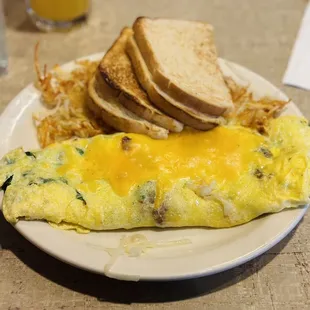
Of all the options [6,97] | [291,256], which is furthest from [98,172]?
[6,97]

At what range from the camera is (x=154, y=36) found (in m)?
2.00

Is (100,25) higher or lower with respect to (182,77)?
lower

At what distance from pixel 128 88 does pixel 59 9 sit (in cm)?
108

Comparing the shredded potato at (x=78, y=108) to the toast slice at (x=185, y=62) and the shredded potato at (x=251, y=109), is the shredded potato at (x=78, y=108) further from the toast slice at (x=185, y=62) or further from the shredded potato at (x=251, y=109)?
the toast slice at (x=185, y=62)

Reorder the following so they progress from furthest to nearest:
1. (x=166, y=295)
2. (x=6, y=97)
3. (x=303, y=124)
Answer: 1. (x=6, y=97)
2. (x=303, y=124)
3. (x=166, y=295)

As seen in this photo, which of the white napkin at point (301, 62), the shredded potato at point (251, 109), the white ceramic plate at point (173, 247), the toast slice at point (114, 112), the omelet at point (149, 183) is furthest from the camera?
the white napkin at point (301, 62)

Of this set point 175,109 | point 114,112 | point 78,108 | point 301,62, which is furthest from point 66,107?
point 301,62

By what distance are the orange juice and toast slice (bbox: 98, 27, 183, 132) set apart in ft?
2.54

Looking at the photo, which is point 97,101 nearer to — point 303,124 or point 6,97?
point 6,97

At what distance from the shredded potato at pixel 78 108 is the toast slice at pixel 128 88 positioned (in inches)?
6.4

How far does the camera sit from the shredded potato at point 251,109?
189cm

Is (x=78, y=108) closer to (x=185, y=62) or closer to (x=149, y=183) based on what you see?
(x=185, y=62)

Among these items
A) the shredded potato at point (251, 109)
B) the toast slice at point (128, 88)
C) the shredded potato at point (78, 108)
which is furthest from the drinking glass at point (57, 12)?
the shredded potato at point (251, 109)

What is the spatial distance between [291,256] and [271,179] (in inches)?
12.0
